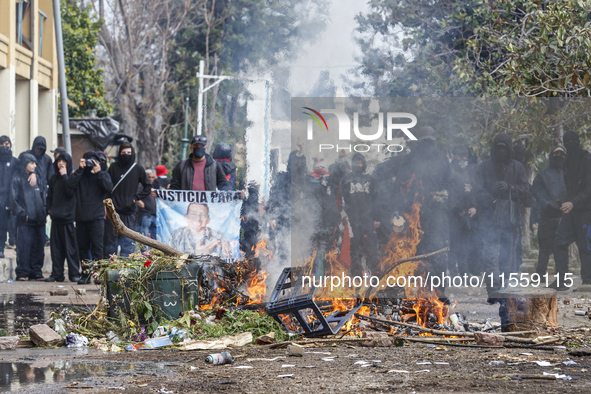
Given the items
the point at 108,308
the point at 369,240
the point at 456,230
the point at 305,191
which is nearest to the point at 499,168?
the point at 456,230

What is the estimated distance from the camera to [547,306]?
23.5ft

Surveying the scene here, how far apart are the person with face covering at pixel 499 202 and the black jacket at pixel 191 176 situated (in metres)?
3.73

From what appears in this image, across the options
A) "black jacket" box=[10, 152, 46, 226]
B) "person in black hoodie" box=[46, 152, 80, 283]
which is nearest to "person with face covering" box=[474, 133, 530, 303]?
"person in black hoodie" box=[46, 152, 80, 283]

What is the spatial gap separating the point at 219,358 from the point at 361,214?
2.98m

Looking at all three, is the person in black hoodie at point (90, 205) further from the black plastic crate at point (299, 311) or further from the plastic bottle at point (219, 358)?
the plastic bottle at point (219, 358)

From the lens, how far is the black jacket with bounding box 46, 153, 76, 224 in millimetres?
11844

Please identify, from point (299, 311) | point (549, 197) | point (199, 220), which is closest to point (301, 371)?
point (299, 311)

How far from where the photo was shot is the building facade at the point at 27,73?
1750 centimetres

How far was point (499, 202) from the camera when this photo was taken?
27.6 feet

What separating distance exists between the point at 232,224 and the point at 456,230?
3191mm

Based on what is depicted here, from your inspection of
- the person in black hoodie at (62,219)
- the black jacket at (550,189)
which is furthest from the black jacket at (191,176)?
the black jacket at (550,189)

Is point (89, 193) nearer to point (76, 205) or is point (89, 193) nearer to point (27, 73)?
point (76, 205)

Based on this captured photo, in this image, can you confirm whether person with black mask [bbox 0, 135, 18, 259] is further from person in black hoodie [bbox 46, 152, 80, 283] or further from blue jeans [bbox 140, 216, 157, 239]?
blue jeans [bbox 140, 216, 157, 239]

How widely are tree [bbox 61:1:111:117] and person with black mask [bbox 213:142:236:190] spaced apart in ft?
60.0
